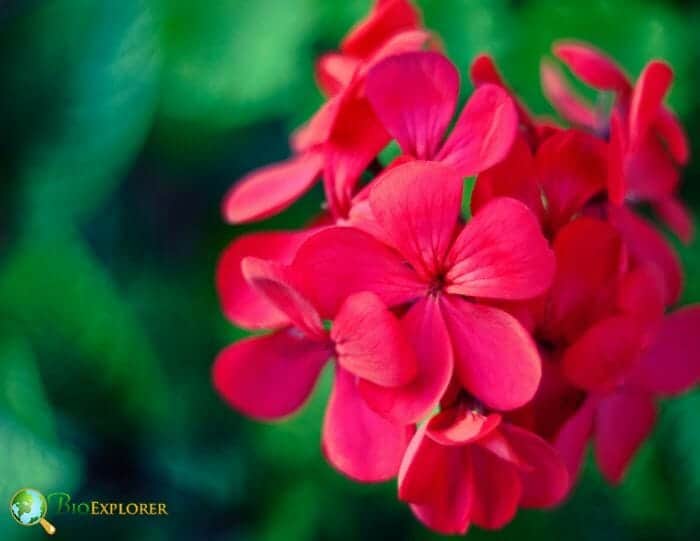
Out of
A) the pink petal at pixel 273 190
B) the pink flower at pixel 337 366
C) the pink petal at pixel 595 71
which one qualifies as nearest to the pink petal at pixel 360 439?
the pink flower at pixel 337 366

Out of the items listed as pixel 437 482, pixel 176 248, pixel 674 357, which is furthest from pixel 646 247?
pixel 176 248

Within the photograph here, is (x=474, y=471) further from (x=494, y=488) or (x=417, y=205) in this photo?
(x=417, y=205)

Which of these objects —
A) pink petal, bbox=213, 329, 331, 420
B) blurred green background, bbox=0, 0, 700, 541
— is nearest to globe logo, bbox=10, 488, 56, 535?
blurred green background, bbox=0, 0, 700, 541

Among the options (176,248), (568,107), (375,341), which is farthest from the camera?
(176,248)

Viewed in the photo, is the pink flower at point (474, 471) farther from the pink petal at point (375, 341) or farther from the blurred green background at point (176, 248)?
the blurred green background at point (176, 248)

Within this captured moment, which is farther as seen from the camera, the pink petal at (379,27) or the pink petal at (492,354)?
the pink petal at (379,27)

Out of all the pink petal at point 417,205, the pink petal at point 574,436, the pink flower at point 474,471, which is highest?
the pink petal at point 417,205
